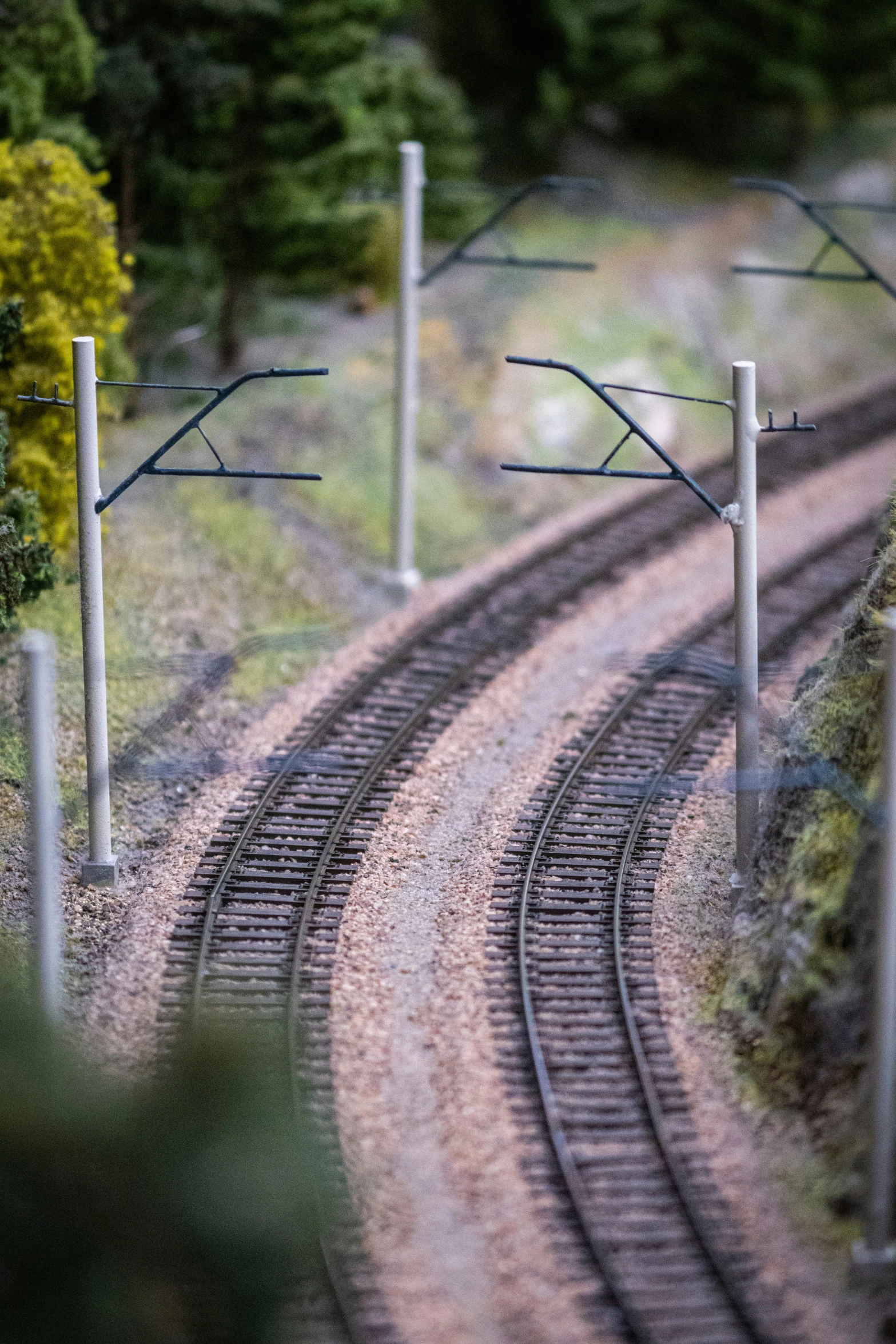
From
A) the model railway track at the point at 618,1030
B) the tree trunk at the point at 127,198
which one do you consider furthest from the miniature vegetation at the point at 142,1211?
the tree trunk at the point at 127,198

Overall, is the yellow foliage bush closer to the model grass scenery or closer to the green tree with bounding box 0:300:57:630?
the model grass scenery

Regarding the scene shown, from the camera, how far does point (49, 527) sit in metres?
23.3

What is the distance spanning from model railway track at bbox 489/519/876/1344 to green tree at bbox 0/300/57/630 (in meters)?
7.50

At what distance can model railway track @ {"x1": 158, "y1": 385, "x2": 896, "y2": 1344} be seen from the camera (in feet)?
54.6

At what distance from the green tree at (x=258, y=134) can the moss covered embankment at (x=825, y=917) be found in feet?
52.6

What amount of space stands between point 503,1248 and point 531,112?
33310 mm

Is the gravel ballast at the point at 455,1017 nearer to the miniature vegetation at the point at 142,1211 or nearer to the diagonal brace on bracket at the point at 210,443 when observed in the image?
the miniature vegetation at the point at 142,1211

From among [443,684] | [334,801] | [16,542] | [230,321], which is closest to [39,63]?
[230,321]

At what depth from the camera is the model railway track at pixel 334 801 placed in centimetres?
1666

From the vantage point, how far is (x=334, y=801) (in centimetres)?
2052

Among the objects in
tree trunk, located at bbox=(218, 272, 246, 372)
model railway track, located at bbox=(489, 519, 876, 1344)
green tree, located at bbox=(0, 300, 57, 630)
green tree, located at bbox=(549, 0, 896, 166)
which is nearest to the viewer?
model railway track, located at bbox=(489, 519, 876, 1344)

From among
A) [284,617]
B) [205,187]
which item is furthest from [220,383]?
[284,617]

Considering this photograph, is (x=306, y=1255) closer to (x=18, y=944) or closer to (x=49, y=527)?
(x=18, y=944)

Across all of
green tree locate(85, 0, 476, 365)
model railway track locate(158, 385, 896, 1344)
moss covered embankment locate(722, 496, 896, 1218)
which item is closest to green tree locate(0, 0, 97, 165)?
green tree locate(85, 0, 476, 365)
